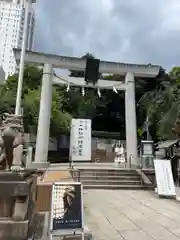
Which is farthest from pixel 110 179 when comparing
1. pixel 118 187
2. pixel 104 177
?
pixel 118 187

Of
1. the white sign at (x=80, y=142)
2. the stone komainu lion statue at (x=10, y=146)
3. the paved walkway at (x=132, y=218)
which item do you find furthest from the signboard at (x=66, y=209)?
the white sign at (x=80, y=142)

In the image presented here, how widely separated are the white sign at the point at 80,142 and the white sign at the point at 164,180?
897 cm

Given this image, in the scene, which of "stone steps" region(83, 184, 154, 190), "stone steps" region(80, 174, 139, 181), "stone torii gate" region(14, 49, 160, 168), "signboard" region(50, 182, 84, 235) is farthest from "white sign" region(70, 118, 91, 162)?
"signboard" region(50, 182, 84, 235)

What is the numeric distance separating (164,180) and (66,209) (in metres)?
7.02

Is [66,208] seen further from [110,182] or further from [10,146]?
[110,182]

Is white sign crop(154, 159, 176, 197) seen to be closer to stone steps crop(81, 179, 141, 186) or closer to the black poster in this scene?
stone steps crop(81, 179, 141, 186)

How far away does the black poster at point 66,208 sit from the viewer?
12.6ft

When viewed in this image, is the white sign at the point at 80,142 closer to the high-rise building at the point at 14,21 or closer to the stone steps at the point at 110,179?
the stone steps at the point at 110,179

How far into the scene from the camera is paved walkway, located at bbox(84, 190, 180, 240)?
16.5 feet

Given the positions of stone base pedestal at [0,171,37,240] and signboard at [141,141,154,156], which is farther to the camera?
signboard at [141,141,154,156]

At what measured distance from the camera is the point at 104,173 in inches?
526

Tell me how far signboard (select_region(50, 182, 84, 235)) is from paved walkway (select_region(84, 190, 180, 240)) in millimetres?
1185

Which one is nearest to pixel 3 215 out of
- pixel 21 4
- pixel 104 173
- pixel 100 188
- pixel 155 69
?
pixel 100 188

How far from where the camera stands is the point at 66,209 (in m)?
3.91
